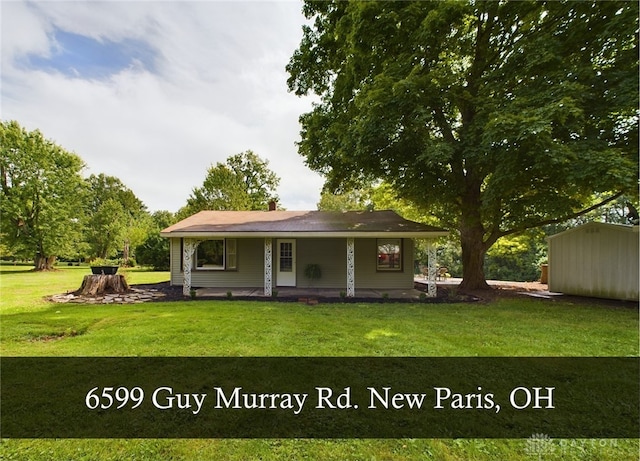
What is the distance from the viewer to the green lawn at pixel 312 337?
237cm

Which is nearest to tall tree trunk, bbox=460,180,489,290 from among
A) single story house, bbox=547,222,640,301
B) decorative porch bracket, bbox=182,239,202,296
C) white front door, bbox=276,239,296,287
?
single story house, bbox=547,222,640,301

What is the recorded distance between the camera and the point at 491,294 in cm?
1021

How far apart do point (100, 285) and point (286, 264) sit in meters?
6.11

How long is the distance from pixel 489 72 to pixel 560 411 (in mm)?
9432

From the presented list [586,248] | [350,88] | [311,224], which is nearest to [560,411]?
[311,224]

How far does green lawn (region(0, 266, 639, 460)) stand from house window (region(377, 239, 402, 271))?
3.37m

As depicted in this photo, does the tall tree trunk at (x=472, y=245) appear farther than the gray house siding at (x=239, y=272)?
No

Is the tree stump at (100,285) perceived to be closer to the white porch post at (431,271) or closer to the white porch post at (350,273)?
the white porch post at (350,273)

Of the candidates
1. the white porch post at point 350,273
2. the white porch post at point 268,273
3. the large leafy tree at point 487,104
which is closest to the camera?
the large leafy tree at point 487,104

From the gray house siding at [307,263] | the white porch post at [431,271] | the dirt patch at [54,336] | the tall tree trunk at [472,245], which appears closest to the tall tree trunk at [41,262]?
the gray house siding at [307,263]

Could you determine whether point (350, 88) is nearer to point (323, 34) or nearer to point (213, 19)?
point (323, 34)

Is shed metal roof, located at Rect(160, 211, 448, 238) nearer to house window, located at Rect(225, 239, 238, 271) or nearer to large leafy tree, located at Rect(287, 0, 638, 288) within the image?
house window, located at Rect(225, 239, 238, 271)

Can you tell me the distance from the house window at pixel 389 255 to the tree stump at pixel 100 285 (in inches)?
356

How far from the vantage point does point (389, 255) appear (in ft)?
38.3
